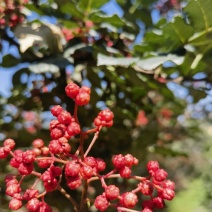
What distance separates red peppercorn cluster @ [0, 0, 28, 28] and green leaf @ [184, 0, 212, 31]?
1.98 ft

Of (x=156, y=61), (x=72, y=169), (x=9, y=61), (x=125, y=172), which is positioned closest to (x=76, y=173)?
(x=72, y=169)

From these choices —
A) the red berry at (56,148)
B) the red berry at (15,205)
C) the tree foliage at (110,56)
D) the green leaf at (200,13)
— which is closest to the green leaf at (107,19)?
the tree foliage at (110,56)

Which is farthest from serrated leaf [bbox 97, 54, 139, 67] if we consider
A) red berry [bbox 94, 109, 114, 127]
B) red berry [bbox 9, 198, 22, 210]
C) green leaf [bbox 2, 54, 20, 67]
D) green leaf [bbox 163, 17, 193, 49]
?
red berry [bbox 9, 198, 22, 210]

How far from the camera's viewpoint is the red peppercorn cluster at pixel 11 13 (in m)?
1.43

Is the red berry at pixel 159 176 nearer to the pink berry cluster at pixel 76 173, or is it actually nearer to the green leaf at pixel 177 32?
the pink berry cluster at pixel 76 173

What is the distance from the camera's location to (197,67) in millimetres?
1314

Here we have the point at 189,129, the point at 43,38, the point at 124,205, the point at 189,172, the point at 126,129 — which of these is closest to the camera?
the point at 124,205

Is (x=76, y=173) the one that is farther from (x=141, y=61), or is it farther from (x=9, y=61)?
(x=9, y=61)

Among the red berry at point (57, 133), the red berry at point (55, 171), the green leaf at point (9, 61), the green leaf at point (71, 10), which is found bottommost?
the green leaf at point (9, 61)

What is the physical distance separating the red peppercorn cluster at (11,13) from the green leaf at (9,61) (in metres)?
0.11

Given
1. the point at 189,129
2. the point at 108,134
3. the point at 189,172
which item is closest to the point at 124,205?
the point at 108,134

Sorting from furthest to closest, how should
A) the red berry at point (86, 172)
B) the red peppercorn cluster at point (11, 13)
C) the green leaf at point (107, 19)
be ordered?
1. the red peppercorn cluster at point (11, 13)
2. the green leaf at point (107, 19)
3. the red berry at point (86, 172)

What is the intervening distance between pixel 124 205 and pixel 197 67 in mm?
584

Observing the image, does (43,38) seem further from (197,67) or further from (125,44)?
(197,67)
